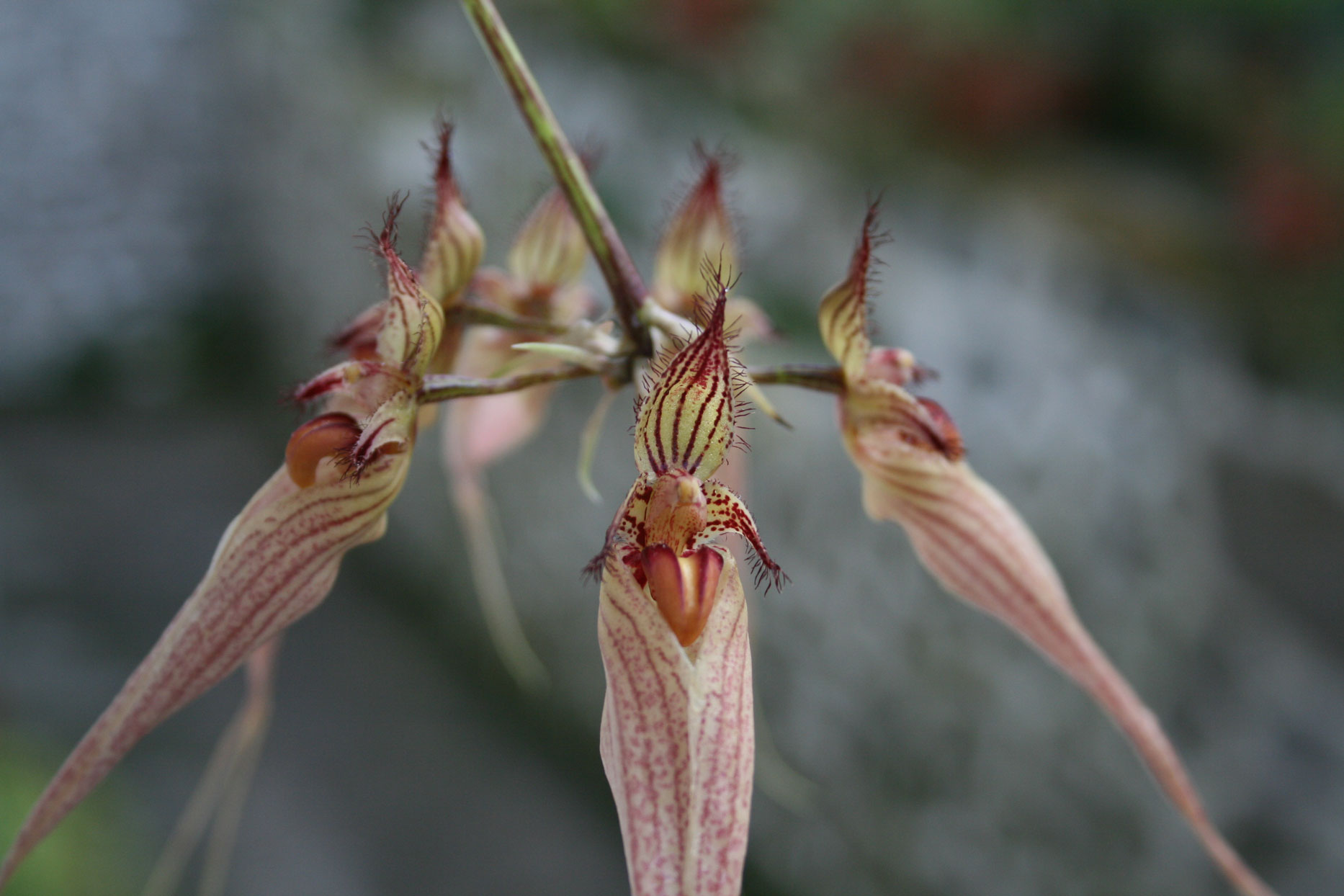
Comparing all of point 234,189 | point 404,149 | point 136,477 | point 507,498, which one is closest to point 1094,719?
point 507,498

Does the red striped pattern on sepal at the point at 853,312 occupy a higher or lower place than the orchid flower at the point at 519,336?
A: lower

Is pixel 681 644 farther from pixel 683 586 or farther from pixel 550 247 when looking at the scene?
pixel 550 247

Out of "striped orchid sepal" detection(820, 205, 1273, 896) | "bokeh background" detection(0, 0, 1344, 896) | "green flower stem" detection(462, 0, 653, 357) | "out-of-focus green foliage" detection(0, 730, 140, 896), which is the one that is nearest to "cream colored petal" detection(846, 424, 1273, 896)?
"striped orchid sepal" detection(820, 205, 1273, 896)

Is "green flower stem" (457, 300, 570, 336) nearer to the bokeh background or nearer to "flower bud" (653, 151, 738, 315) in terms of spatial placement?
"flower bud" (653, 151, 738, 315)

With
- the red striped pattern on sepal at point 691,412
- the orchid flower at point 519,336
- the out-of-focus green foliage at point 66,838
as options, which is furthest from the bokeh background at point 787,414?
the red striped pattern on sepal at point 691,412

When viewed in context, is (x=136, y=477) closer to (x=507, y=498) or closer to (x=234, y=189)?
(x=234, y=189)

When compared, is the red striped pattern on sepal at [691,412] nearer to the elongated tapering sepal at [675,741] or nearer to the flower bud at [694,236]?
the elongated tapering sepal at [675,741]
